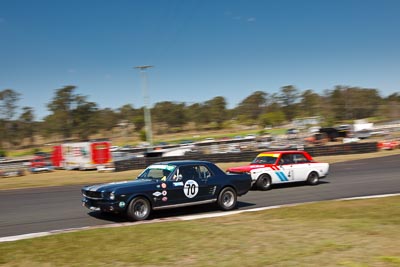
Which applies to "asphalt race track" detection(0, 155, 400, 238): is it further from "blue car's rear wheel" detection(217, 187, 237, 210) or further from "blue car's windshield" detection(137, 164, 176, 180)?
"blue car's windshield" detection(137, 164, 176, 180)

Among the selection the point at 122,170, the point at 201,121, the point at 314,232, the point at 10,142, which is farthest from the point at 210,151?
the point at 201,121

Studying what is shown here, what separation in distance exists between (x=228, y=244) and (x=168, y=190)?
400 cm

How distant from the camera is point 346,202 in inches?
481

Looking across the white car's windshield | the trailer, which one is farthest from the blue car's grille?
the trailer

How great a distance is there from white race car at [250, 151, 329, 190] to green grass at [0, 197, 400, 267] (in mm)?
6733

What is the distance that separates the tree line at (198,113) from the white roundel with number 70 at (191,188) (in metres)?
Result: 89.6

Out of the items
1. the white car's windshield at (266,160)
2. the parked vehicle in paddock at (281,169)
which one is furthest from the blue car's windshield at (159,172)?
the white car's windshield at (266,160)

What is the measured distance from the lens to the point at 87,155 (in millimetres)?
32625

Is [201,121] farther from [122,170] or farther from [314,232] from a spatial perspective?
[314,232]

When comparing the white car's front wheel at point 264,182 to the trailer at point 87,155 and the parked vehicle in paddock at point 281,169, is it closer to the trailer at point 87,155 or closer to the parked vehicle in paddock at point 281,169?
the parked vehicle in paddock at point 281,169

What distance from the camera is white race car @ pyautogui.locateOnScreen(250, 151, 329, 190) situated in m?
16.2

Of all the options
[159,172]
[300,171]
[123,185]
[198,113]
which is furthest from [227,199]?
[198,113]

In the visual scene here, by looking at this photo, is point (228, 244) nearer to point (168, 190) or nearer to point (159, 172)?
point (168, 190)

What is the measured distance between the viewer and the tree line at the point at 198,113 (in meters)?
105
